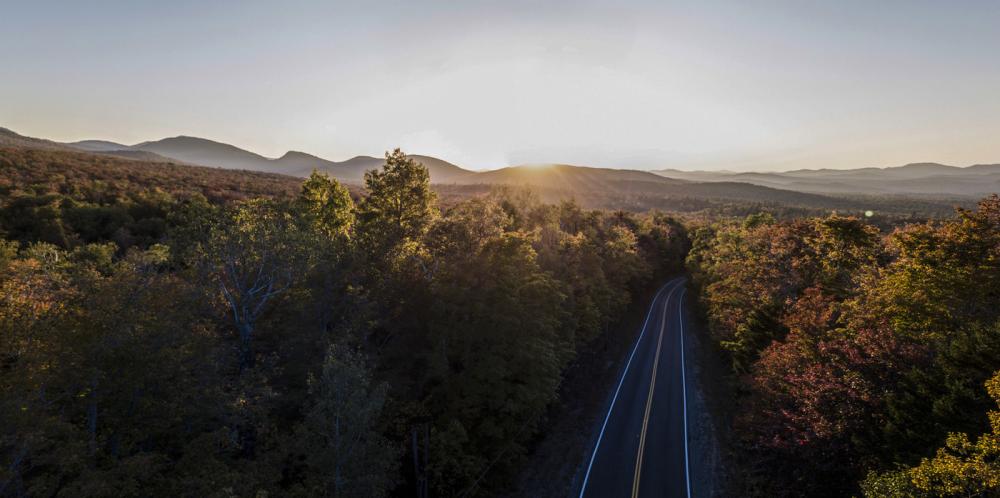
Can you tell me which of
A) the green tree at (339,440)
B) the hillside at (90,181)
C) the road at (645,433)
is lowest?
the road at (645,433)

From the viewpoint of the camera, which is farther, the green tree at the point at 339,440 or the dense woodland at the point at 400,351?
the green tree at the point at 339,440

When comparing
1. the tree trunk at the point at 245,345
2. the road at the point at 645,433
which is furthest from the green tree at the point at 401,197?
the road at the point at 645,433

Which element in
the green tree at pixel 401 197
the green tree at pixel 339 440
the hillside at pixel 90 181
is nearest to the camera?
the green tree at pixel 339 440

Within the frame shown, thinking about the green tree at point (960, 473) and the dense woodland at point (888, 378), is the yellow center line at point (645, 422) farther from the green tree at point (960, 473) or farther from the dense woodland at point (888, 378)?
the green tree at point (960, 473)

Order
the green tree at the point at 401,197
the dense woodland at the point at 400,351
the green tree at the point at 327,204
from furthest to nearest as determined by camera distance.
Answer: the green tree at the point at 327,204, the green tree at the point at 401,197, the dense woodland at the point at 400,351

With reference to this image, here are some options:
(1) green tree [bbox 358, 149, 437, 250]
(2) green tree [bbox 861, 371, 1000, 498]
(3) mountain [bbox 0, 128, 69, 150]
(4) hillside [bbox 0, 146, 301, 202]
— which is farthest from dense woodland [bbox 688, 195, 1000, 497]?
(3) mountain [bbox 0, 128, 69, 150]

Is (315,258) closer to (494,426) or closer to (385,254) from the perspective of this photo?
(385,254)

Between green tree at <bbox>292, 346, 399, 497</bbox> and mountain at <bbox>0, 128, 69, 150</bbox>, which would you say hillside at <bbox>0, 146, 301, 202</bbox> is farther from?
mountain at <bbox>0, 128, 69, 150</bbox>

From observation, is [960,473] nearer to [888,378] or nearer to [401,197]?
[888,378]
